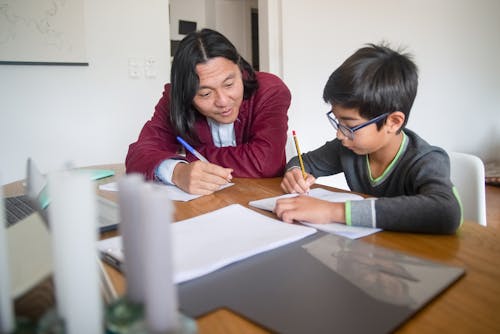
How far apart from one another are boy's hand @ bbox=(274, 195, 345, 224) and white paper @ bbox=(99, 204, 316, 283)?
0.03m

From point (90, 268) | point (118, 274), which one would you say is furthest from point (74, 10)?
point (90, 268)

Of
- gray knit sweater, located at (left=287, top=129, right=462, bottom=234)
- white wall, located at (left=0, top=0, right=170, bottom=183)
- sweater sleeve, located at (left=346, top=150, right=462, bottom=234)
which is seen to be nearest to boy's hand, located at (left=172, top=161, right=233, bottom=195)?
gray knit sweater, located at (left=287, top=129, right=462, bottom=234)

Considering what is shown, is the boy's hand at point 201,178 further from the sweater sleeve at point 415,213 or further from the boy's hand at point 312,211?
the sweater sleeve at point 415,213

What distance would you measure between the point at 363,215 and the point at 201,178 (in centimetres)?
45

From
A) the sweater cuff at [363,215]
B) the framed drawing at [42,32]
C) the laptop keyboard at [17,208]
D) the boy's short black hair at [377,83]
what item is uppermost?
the framed drawing at [42,32]

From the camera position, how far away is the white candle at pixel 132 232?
22 cm

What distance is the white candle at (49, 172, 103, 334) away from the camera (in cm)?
22

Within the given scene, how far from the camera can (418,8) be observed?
10.4 ft

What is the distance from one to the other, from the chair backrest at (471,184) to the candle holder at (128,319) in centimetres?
96

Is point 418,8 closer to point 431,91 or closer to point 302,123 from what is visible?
point 431,91

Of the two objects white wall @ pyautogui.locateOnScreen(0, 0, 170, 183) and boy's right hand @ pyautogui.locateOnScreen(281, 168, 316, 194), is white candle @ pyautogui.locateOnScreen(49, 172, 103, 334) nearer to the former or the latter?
boy's right hand @ pyautogui.locateOnScreen(281, 168, 316, 194)

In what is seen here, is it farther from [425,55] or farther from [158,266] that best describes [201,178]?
[425,55]

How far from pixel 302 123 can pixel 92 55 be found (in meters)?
1.46

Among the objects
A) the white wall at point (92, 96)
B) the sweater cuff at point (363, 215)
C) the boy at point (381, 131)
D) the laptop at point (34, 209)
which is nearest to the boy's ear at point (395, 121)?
the boy at point (381, 131)
